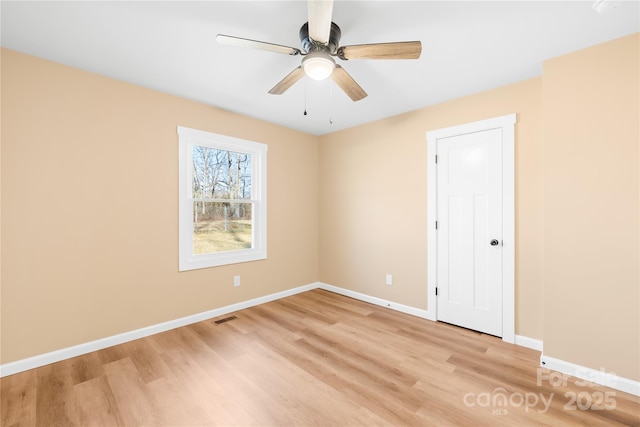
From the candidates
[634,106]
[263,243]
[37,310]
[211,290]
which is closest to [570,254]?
[634,106]

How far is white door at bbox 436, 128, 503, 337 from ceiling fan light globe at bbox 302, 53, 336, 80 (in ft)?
6.40

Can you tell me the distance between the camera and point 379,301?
3691 mm

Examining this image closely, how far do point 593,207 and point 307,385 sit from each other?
2571 mm

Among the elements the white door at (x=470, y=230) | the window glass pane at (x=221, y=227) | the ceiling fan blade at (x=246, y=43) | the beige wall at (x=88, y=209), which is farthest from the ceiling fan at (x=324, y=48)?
the window glass pane at (x=221, y=227)

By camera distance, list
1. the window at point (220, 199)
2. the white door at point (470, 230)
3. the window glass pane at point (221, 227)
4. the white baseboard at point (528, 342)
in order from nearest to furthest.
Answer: the white baseboard at point (528, 342), the white door at point (470, 230), the window at point (220, 199), the window glass pane at point (221, 227)

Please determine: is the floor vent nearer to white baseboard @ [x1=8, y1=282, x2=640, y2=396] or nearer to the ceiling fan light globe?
white baseboard @ [x1=8, y1=282, x2=640, y2=396]

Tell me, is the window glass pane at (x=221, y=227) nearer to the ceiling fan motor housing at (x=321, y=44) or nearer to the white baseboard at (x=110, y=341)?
the white baseboard at (x=110, y=341)

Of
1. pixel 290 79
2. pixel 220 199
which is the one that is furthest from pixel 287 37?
pixel 220 199

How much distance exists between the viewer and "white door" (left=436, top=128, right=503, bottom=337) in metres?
2.76

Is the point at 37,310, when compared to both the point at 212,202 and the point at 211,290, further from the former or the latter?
the point at 212,202

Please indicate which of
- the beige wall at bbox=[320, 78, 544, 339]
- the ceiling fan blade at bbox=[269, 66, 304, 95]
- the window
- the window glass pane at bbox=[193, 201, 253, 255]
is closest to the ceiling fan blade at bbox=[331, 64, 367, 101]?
the ceiling fan blade at bbox=[269, 66, 304, 95]

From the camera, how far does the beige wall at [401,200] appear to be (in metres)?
2.55

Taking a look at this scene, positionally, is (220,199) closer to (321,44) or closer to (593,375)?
(321,44)

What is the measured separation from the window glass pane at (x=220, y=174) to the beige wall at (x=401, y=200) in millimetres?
1391
